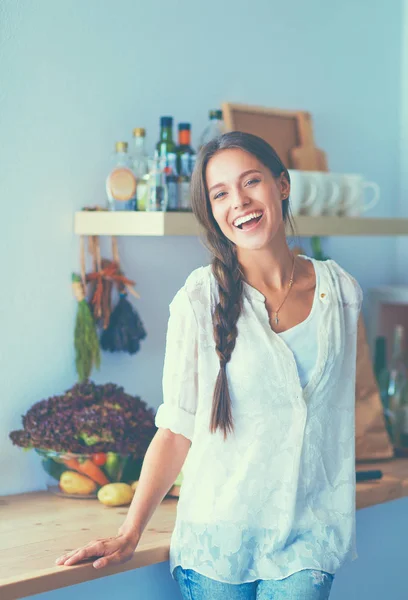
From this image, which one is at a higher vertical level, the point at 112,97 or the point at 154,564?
the point at 112,97

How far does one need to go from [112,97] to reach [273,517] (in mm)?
1027

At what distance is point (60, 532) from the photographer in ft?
5.41

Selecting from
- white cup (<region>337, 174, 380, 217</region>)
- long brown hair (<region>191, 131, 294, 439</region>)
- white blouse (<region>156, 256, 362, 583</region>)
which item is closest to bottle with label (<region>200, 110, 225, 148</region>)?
white cup (<region>337, 174, 380, 217</region>)

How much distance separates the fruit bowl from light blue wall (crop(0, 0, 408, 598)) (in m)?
0.11

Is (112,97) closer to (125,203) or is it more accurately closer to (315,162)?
(125,203)

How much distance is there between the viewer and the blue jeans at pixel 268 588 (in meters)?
1.46

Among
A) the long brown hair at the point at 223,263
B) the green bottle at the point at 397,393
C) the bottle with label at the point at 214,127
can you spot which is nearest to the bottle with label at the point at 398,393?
the green bottle at the point at 397,393

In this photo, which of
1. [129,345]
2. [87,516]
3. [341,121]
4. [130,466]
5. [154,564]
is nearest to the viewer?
[154,564]

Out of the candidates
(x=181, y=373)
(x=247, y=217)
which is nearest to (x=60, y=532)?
(x=181, y=373)

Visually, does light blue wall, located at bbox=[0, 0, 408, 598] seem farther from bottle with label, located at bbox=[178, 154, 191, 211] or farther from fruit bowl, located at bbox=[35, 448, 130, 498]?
bottle with label, located at bbox=[178, 154, 191, 211]

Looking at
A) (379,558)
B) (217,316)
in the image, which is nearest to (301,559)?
(217,316)

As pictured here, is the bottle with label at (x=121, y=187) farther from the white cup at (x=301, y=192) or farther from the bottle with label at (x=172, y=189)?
the white cup at (x=301, y=192)

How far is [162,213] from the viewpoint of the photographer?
1.77m

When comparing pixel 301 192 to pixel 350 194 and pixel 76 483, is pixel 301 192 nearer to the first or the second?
pixel 350 194
